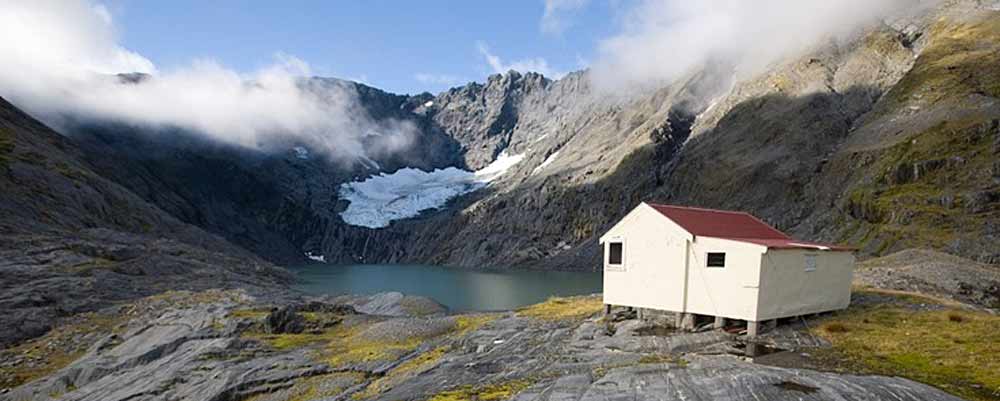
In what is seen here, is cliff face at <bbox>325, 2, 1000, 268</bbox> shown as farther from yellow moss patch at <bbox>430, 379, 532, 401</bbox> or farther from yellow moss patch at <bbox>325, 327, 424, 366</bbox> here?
yellow moss patch at <bbox>430, 379, 532, 401</bbox>

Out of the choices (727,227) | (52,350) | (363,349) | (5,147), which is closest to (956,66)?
(727,227)

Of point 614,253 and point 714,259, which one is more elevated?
point 714,259

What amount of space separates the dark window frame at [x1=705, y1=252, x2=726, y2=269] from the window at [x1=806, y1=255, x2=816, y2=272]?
11.0 feet

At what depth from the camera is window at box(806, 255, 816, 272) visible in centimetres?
2742

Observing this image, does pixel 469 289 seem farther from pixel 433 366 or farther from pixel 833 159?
pixel 433 366

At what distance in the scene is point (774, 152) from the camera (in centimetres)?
14625

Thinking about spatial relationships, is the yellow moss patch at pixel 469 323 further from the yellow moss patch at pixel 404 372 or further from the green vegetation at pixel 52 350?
the green vegetation at pixel 52 350

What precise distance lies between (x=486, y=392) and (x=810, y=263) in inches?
605

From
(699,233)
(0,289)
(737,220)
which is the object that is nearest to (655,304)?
(699,233)

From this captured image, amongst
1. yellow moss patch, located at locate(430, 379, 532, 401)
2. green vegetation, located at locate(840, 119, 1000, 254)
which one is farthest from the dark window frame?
green vegetation, located at locate(840, 119, 1000, 254)

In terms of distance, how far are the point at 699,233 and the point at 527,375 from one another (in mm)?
10754

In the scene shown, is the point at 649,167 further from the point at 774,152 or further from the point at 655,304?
the point at 655,304

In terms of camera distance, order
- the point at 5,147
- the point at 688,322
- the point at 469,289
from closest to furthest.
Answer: the point at 688,322 < the point at 5,147 < the point at 469,289

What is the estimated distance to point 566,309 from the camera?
39.3 m
